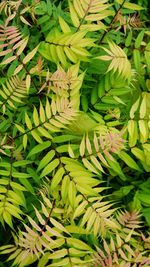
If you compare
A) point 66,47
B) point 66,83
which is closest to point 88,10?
point 66,47

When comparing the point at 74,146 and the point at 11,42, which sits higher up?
the point at 11,42

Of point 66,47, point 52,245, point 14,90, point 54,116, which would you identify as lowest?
point 52,245

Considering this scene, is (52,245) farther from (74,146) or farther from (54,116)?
(54,116)

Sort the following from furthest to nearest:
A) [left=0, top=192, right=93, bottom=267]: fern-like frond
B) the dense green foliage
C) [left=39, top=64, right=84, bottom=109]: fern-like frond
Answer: [left=39, top=64, right=84, bottom=109]: fern-like frond < the dense green foliage < [left=0, top=192, right=93, bottom=267]: fern-like frond

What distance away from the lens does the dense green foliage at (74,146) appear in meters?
1.85

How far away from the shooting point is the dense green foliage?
185 centimetres

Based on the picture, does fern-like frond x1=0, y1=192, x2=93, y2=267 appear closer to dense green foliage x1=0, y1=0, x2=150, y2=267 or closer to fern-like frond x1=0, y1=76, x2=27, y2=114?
dense green foliage x1=0, y1=0, x2=150, y2=267

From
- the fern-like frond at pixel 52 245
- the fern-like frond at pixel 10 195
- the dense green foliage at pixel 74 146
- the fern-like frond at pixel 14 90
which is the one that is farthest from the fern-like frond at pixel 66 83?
the fern-like frond at pixel 52 245

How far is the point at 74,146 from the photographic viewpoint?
2.03 m

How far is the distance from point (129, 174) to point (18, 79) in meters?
0.85

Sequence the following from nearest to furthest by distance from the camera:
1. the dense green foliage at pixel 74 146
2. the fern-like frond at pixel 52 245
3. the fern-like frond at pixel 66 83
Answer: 1. the fern-like frond at pixel 52 245
2. the dense green foliage at pixel 74 146
3. the fern-like frond at pixel 66 83

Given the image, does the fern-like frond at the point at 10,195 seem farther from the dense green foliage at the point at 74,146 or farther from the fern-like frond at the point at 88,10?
the fern-like frond at the point at 88,10

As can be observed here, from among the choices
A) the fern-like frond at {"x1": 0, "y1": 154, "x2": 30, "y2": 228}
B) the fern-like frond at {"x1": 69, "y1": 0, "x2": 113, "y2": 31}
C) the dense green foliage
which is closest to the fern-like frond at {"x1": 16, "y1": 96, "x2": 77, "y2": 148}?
the dense green foliage

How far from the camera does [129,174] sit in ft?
7.95
